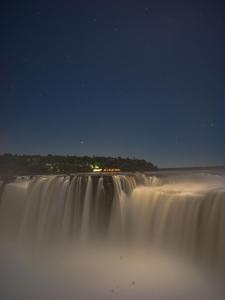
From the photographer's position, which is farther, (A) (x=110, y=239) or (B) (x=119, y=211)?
(B) (x=119, y=211)

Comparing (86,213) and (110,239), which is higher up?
(86,213)

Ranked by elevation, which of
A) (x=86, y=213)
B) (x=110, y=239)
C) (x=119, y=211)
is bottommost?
(x=110, y=239)

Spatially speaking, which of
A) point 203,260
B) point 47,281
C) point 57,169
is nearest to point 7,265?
point 47,281

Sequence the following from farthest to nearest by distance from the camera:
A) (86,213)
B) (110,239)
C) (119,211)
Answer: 1. (86,213)
2. (119,211)
3. (110,239)

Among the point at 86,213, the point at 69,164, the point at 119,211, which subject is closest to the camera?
the point at 119,211

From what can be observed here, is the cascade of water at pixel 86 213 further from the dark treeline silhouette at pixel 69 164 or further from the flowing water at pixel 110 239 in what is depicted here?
the dark treeline silhouette at pixel 69 164

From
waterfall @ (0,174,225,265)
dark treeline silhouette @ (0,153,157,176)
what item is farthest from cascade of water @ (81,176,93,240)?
dark treeline silhouette @ (0,153,157,176)


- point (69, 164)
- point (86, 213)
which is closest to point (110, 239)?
point (86, 213)

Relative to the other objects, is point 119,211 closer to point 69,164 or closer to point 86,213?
point 86,213
